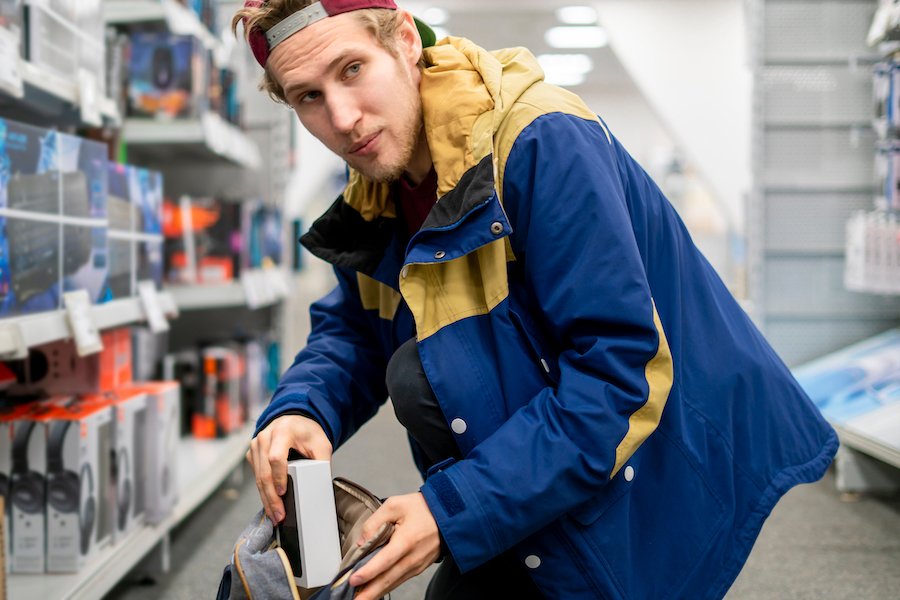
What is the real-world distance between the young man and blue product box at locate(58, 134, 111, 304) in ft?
2.07

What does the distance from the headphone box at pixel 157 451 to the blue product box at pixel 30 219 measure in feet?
1.73

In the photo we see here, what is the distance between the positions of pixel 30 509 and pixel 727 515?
1.31 meters

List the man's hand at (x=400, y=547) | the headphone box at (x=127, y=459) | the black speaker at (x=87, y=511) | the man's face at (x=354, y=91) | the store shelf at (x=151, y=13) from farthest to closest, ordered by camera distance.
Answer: the store shelf at (x=151, y=13) < the headphone box at (x=127, y=459) < the black speaker at (x=87, y=511) < the man's face at (x=354, y=91) < the man's hand at (x=400, y=547)

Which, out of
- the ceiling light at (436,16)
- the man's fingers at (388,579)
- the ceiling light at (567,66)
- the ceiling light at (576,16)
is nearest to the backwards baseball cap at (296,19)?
the man's fingers at (388,579)

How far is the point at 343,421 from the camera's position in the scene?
131 centimetres

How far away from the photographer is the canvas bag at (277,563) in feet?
2.98

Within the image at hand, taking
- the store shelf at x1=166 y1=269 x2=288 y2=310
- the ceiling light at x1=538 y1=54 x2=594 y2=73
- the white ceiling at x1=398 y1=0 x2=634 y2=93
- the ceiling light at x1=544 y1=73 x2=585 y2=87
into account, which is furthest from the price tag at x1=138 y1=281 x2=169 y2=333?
the ceiling light at x1=544 y1=73 x2=585 y2=87

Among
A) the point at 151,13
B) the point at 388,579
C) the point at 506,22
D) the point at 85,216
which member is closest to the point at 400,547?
the point at 388,579

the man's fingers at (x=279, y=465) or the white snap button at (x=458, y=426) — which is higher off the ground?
the white snap button at (x=458, y=426)

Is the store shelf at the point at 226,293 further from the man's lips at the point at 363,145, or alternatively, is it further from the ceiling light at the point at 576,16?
the ceiling light at the point at 576,16

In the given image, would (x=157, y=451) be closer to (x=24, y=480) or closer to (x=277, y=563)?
(x=24, y=480)

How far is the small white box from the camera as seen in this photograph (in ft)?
3.33

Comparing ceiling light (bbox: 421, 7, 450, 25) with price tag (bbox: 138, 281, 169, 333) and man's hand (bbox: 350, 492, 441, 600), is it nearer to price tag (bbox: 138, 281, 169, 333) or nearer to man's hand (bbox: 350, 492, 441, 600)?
price tag (bbox: 138, 281, 169, 333)

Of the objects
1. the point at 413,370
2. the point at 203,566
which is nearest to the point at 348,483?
the point at 413,370
